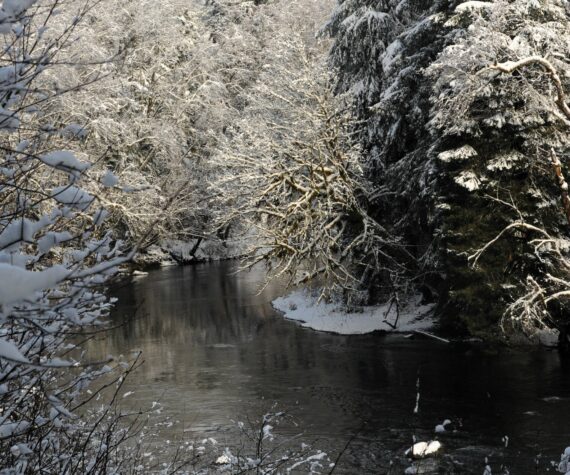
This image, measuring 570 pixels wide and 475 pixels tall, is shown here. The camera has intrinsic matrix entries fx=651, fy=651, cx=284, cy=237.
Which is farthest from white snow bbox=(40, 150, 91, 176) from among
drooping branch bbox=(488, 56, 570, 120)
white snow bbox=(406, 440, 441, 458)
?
drooping branch bbox=(488, 56, 570, 120)

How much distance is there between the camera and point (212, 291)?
23.3 m

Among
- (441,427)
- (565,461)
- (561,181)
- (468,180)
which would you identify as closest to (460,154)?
(468,180)

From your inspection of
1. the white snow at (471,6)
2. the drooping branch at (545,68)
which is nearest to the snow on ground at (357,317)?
the drooping branch at (545,68)

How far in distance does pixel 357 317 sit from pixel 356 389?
6.46m

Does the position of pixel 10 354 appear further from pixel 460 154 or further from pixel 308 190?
pixel 308 190

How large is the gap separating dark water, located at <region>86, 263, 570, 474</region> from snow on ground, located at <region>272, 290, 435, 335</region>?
24.9 inches

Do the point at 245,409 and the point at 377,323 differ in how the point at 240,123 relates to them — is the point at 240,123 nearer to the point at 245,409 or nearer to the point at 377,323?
the point at 377,323

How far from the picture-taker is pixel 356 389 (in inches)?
449

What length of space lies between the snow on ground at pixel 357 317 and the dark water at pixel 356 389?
2.08 ft

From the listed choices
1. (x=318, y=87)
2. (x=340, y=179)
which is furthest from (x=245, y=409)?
(x=318, y=87)

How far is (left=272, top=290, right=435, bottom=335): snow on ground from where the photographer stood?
54.7 ft

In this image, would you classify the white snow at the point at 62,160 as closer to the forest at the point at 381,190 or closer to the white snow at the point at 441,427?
the forest at the point at 381,190

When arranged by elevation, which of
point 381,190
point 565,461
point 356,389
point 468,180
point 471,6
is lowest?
point 356,389

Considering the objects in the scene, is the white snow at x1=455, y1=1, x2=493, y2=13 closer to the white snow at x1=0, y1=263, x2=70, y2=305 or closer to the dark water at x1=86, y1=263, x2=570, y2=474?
the dark water at x1=86, y1=263, x2=570, y2=474
